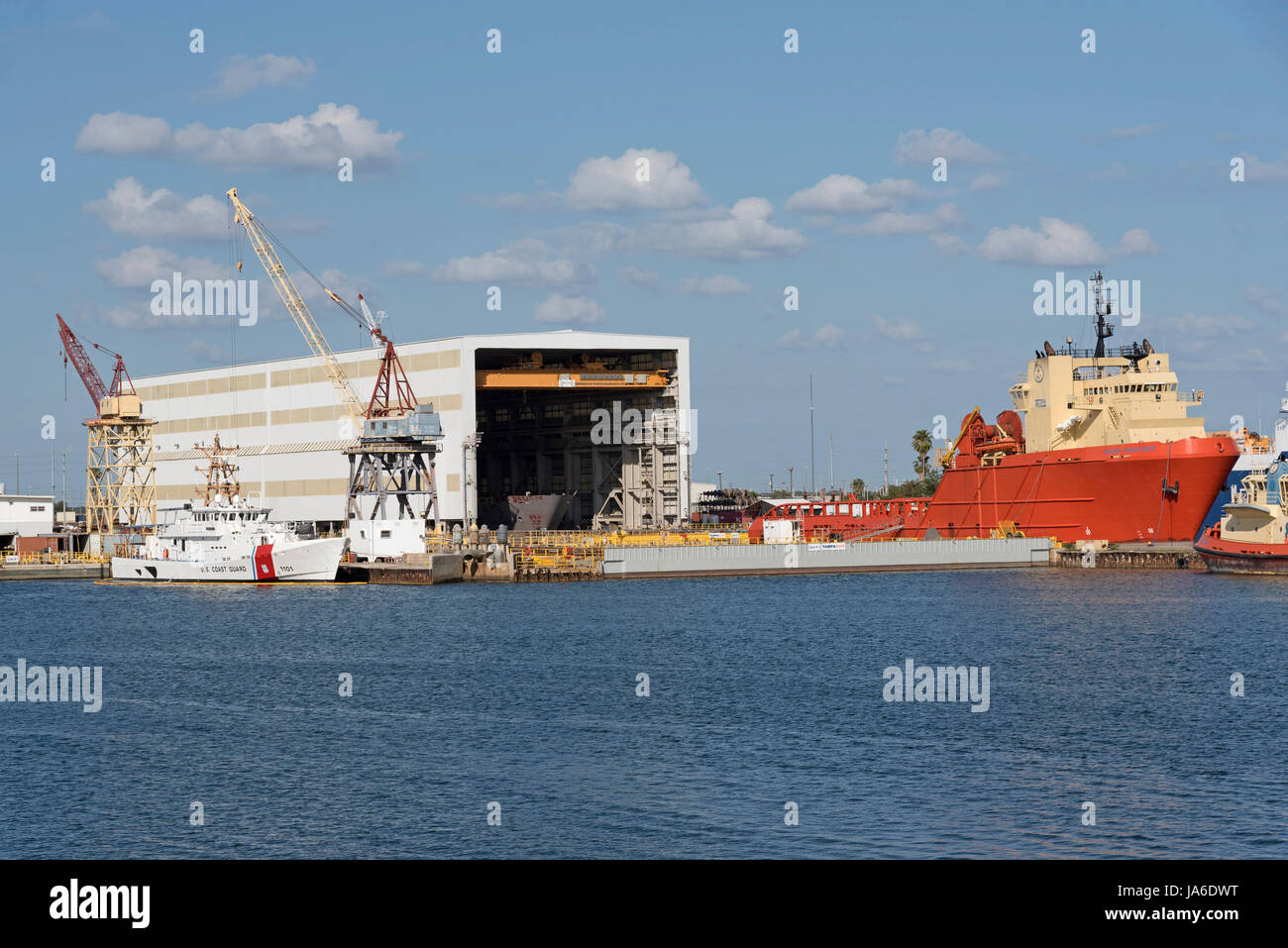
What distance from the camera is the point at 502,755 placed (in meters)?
30.3

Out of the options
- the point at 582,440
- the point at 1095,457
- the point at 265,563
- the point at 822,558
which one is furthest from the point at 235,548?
the point at 1095,457

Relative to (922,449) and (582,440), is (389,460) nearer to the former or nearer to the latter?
(582,440)

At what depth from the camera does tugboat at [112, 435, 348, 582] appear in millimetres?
83625

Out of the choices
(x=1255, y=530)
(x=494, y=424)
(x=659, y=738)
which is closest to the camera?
(x=659, y=738)

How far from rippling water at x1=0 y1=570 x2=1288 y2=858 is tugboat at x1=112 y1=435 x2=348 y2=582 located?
20.5 meters

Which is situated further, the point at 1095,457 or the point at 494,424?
the point at 494,424

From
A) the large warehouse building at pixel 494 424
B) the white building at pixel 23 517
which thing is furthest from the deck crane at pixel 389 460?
the white building at pixel 23 517

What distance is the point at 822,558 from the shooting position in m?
91.2

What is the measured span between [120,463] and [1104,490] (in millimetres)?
85983

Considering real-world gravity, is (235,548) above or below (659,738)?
above

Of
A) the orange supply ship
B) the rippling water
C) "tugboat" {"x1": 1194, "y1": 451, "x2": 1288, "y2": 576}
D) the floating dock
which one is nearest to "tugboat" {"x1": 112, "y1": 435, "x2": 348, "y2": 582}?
the floating dock

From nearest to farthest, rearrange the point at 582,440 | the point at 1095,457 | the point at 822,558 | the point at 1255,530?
the point at 1255,530, the point at 1095,457, the point at 822,558, the point at 582,440
